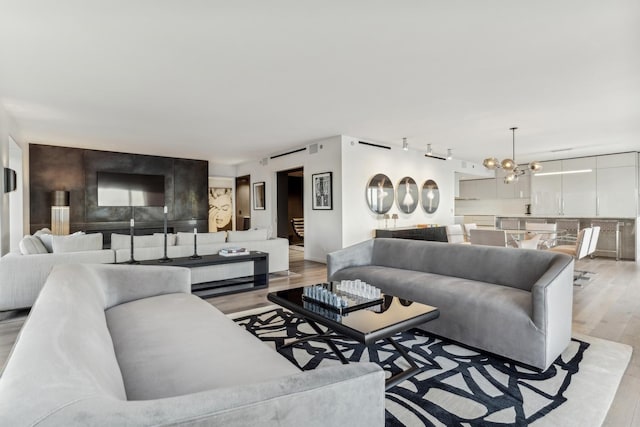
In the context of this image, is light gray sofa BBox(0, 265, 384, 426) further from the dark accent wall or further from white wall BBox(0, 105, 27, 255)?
the dark accent wall

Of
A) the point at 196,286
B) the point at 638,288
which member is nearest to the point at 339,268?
the point at 196,286

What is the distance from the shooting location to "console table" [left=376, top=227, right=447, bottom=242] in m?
6.56

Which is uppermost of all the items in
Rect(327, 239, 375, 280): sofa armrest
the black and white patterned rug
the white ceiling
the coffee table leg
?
the white ceiling

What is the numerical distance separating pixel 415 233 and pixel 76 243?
5807 millimetres

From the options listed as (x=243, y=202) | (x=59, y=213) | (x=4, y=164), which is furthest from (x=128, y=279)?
(x=243, y=202)

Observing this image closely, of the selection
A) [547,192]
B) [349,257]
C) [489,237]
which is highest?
[547,192]

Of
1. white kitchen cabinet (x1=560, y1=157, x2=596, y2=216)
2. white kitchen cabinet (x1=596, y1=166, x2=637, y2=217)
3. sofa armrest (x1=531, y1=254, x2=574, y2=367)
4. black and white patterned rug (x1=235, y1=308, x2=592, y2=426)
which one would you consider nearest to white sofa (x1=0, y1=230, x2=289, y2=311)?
black and white patterned rug (x1=235, y1=308, x2=592, y2=426)

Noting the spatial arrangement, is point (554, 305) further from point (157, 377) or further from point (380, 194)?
point (380, 194)

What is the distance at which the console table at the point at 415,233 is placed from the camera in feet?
21.5

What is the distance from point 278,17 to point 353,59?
91 centimetres

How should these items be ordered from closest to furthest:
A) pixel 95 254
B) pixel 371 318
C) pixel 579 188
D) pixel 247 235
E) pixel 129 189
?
pixel 371 318, pixel 95 254, pixel 247 235, pixel 129 189, pixel 579 188

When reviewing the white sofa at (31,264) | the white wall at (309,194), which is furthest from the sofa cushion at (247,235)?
the white sofa at (31,264)

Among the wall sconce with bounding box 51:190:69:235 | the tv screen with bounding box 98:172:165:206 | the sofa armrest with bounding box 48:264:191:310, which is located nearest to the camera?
the sofa armrest with bounding box 48:264:191:310

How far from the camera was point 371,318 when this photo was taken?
2.03 m
